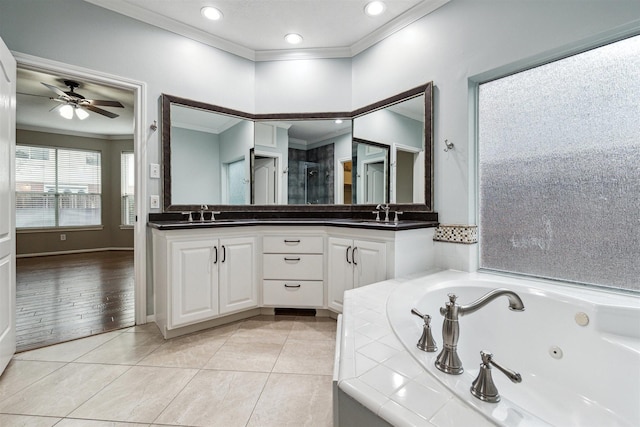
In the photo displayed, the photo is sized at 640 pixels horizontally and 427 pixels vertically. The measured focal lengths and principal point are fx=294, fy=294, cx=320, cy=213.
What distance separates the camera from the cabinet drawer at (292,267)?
2.51m

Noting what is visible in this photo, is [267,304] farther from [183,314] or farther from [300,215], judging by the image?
[300,215]

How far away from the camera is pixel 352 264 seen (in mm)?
2277

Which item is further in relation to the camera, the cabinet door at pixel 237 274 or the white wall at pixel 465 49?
the cabinet door at pixel 237 274

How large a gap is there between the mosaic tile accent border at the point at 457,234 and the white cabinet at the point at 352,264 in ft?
1.72

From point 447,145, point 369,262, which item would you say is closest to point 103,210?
point 369,262

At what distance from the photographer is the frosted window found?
1554mm

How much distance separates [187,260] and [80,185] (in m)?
5.51

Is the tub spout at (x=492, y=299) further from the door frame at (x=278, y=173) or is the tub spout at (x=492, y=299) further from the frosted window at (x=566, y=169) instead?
the door frame at (x=278, y=173)

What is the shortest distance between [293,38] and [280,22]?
25cm

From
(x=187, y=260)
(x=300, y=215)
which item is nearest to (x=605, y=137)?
(x=300, y=215)

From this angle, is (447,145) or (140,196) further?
(140,196)

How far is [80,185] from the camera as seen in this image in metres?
5.95

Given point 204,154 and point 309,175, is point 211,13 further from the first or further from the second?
point 309,175

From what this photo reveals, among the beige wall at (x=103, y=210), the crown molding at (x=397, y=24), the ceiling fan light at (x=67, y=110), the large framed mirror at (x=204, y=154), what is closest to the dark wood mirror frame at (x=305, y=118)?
the large framed mirror at (x=204, y=154)
